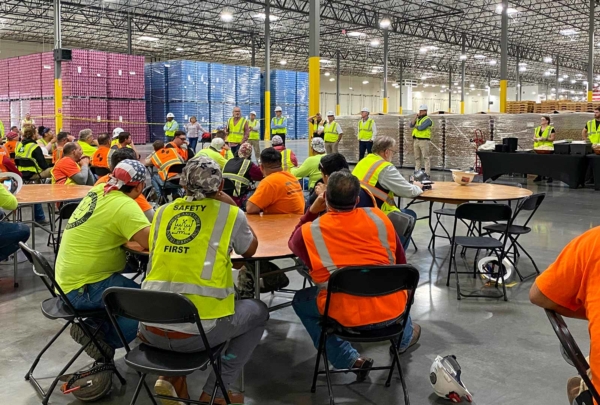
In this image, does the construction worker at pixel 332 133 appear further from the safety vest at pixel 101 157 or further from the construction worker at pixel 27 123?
the safety vest at pixel 101 157

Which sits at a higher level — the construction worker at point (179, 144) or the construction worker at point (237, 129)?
the construction worker at point (237, 129)

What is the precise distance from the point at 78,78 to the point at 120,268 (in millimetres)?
→ 15165

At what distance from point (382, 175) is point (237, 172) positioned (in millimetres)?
2332

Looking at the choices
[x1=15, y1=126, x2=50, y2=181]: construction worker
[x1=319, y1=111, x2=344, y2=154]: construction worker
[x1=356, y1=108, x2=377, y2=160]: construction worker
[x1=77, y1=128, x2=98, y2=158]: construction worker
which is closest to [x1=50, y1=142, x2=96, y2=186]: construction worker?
[x1=15, y1=126, x2=50, y2=181]: construction worker

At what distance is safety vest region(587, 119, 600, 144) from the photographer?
1238 cm

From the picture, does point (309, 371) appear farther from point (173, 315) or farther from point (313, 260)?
point (173, 315)

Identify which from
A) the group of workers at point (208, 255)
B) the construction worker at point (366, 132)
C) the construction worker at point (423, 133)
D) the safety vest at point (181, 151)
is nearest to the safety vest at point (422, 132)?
the construction worker at point (423, 133)

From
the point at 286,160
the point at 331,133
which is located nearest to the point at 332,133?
the point at 331,133

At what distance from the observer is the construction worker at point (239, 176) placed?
22.4ft

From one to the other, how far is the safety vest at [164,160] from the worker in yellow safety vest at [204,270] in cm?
574

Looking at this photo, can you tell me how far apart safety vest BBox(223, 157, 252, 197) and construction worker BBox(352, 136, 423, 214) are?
209 centimetres

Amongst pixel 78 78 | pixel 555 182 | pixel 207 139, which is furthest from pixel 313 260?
pixel 78 78

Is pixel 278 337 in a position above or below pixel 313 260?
below

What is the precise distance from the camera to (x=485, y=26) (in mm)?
29609
